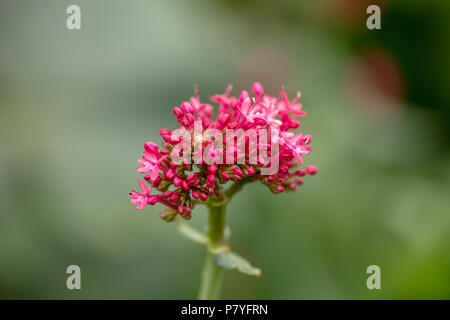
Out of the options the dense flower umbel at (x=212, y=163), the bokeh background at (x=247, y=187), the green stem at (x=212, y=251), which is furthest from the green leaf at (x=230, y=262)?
the bokeh background at (x=247, y=187)

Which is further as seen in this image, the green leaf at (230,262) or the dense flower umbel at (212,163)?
the green leaf at (230,262)

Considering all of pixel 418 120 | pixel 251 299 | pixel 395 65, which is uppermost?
pixel 395 65

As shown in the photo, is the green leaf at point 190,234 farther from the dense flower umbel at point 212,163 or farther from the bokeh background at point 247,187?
the bokeh background at point 247,187

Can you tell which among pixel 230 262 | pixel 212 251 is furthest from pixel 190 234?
pixel 230 262

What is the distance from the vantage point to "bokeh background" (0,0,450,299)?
3.55 m

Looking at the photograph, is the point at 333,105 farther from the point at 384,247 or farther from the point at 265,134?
the point at 265,134

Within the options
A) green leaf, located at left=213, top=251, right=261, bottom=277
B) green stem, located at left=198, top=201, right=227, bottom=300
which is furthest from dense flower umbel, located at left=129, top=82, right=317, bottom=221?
green leaf, located at left=213, top=251, right=261, bottom=277

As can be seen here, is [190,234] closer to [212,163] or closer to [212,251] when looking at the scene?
[212,251]

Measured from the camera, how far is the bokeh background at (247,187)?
3.55 metres

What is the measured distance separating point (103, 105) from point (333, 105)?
89.9 inches

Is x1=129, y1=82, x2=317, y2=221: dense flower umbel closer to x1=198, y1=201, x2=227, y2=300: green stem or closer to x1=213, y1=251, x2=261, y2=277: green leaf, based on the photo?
x1=198, y1=201, x2=227, y2=300: green stem

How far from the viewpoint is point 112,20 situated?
4328mm

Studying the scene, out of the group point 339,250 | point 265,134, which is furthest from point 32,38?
point 339,250

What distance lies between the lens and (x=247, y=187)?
3938 millimetres
